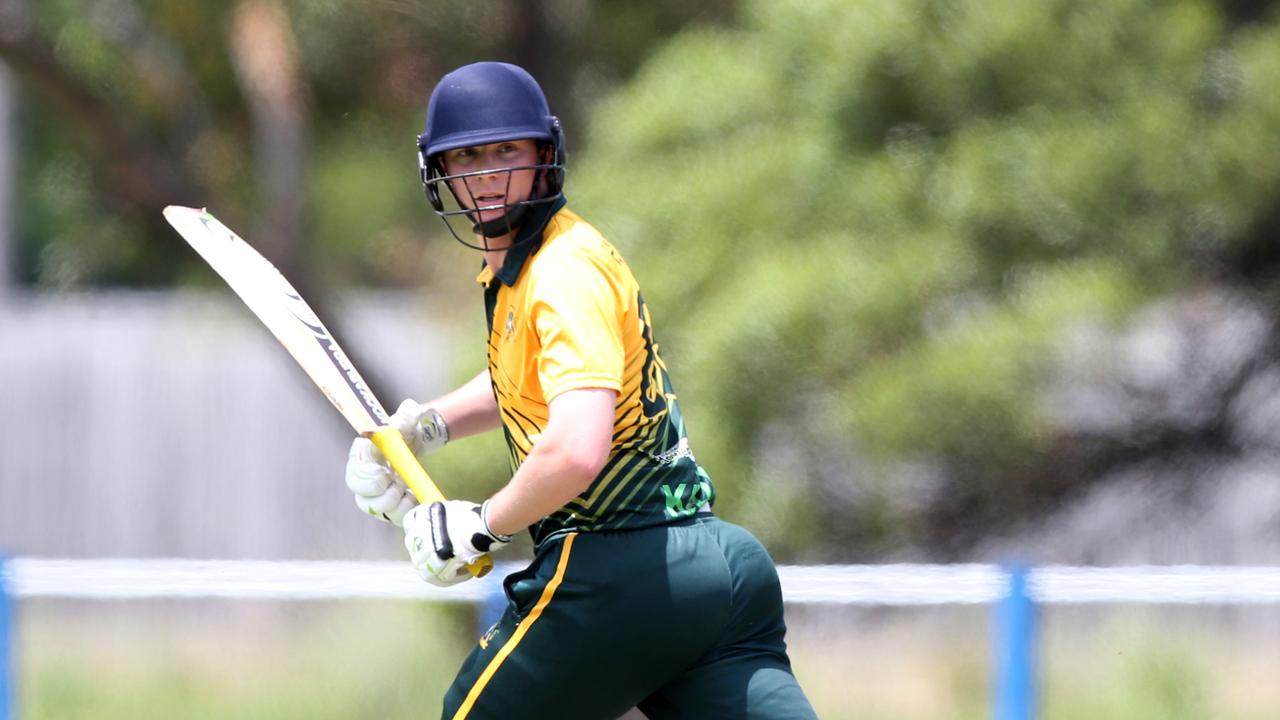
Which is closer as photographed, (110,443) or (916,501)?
(916,501)

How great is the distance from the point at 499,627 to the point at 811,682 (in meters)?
2.23

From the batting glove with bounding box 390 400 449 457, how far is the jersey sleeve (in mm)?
611

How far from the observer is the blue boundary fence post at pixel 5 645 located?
462 centimetres

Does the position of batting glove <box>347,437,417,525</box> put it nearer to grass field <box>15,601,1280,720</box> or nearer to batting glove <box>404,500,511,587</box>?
batting glove <box>404,500,511,587</box>

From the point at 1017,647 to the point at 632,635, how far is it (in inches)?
80.3

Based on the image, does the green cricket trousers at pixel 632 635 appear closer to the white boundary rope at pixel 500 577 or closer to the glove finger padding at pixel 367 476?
the glove finger padding at pixel 367 476

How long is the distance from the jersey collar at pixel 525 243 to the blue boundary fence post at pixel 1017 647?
213cm

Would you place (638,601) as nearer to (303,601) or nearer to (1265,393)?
(303,601)

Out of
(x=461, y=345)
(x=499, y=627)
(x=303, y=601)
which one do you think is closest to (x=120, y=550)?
(x=461, y=345)

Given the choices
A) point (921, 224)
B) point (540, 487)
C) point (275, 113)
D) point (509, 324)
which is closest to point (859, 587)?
point (921, 224)

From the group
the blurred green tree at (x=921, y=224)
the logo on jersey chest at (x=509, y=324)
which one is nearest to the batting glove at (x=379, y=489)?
the logo on jersey chest at (x=509, y=324)

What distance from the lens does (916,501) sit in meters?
6.06

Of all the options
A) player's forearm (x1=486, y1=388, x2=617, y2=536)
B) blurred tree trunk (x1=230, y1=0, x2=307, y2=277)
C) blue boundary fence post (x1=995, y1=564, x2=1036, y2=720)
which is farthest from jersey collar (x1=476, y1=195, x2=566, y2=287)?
blurred tree trunk (x1=230, y1=0, x2=307, y2=277)

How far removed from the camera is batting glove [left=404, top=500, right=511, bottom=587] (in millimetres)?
2707
